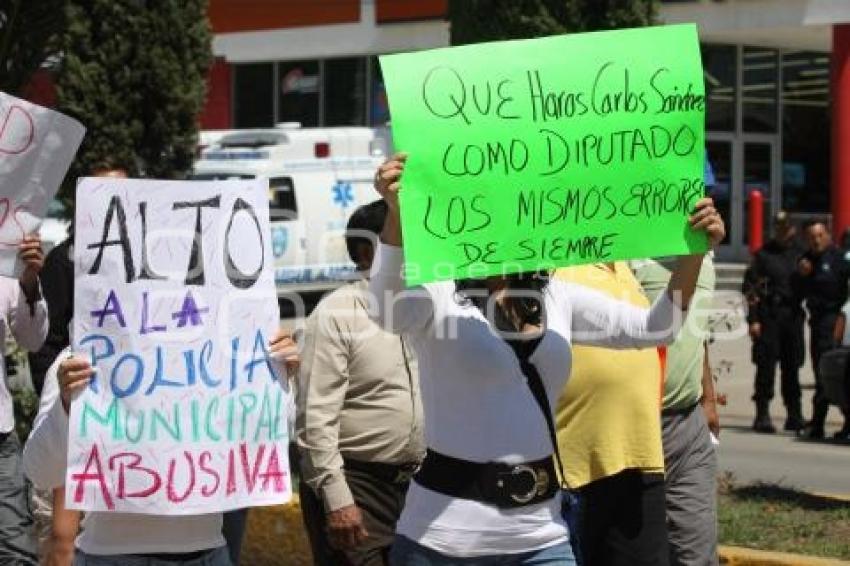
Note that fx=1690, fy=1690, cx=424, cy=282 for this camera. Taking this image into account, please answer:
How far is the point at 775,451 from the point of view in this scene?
12844 millimetres

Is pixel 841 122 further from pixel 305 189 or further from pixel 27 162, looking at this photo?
Answer: pixel 27 162

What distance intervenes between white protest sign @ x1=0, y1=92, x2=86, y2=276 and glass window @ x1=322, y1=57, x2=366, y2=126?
25045 mm

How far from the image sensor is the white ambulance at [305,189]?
22.0 meters

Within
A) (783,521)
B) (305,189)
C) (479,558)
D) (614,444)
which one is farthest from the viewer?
(305,189)

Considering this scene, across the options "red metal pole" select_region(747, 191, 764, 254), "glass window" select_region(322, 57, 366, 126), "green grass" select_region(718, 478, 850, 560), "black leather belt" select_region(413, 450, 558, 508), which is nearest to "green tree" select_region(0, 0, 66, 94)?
"green grass" select_region(718, 478, 850, 560)

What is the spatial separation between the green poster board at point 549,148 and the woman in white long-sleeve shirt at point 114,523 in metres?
0.61

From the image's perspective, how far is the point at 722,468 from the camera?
11.6 m

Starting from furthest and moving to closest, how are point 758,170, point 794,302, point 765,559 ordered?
point 758,170 → point 794,302 → point 765,559

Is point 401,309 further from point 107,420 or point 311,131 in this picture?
point 311,131

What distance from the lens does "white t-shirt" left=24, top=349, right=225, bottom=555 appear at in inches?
167

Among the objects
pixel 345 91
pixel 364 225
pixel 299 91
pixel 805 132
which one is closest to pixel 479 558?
pixel 364 225

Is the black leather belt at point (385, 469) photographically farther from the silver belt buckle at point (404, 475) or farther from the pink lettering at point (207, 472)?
the pink lettering at point (207, 472)

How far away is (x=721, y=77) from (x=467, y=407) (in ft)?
79.2

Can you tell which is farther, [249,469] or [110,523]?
[249,469]
